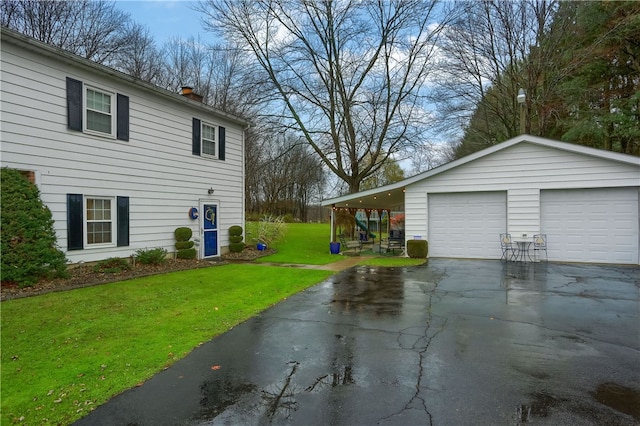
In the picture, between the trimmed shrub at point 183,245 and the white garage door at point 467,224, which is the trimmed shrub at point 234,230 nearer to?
the trimmed shrub at point 183,245

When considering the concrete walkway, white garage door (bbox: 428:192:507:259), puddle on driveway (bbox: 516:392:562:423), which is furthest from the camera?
white garage door (bbox: 428:192:507:259)

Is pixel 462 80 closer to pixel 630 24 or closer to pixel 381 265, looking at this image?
pixel 630 24

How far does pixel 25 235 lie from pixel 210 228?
6.42 m

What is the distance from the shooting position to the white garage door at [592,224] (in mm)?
11289

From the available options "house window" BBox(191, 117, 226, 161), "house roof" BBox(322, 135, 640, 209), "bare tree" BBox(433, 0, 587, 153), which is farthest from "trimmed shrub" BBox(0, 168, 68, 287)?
"bare tree" BBox(433, 0, 587, 153)

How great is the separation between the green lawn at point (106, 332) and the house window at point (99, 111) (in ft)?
14.6

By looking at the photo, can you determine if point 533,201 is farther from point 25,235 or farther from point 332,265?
Result: point 25,235

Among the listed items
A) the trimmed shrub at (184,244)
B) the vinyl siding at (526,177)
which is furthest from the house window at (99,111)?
the vinyl siding at (526,177)

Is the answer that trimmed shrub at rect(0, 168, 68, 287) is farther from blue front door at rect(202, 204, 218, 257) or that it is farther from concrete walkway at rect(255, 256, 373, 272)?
concrete walkway at rect(255, 256, 373, 272)

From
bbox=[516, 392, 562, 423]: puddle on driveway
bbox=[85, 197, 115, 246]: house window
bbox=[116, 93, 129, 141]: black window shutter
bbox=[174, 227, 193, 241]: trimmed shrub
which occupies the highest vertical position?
bbox=[116, 93, 129, 141]: black window shutter

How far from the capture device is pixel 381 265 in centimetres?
1208

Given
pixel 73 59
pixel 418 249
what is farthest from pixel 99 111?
pixel 418 249

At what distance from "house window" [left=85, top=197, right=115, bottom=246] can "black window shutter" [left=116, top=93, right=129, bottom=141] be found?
77.1 inches

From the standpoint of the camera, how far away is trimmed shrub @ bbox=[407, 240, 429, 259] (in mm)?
13359
